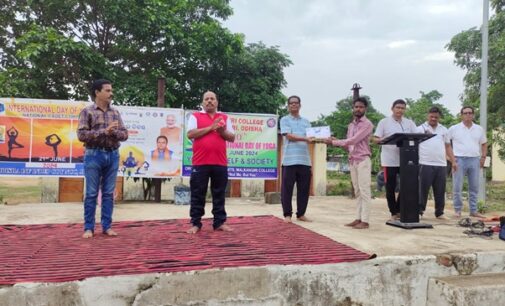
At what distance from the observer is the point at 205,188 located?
430 centimetres

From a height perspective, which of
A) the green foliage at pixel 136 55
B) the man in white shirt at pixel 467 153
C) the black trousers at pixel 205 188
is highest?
the green foliage at pixel 136 55

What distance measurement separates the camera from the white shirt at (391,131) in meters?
5.30

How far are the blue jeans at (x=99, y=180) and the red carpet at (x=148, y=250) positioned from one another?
7.7 inches

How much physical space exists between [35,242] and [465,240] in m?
4.17

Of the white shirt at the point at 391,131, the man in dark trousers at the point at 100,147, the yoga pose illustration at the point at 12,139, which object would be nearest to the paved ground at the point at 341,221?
the white shirt at the point at 391,131

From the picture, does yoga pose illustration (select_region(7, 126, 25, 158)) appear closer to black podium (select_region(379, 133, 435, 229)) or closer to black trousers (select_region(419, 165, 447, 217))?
black podium (select_region(379, 133, 435, 229))

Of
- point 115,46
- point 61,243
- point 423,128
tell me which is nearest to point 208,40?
point 115,46

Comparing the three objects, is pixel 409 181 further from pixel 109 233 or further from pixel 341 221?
pixel 109 233

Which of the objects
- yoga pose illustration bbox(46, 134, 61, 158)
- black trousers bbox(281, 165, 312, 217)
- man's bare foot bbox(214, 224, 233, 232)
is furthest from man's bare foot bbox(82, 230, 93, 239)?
yoga pose illustration bbox(46, 134, 61, 158)

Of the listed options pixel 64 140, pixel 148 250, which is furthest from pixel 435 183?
pixel 64 140

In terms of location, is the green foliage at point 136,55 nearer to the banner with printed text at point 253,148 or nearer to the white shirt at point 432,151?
the banner with printed text at point 253,148

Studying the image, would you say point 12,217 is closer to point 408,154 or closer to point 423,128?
point 408,154

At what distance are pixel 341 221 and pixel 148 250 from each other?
2846 mm

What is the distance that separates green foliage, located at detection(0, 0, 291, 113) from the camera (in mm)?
9805
